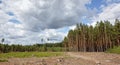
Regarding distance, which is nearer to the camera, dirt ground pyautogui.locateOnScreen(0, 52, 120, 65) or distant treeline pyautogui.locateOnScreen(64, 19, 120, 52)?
dirt ground pyautogui.locateOnScreen(0, 52, 120, 65)

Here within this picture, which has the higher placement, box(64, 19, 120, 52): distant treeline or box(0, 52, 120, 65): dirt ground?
box(64, 19, 120, 52): distant treeline

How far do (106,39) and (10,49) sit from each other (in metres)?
90.4

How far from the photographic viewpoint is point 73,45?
448 feet

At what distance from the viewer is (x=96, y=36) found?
11038 cm

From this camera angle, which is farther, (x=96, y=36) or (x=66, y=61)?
(x=96, y=36)

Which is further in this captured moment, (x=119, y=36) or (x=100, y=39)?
(x=100, y=39)

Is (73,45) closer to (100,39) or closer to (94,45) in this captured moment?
(94,45)

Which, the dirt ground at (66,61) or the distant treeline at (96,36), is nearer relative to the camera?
the dirt ground at (66,61)

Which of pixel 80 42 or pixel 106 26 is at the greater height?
pixel 106 26

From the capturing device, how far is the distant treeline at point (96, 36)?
335 ft

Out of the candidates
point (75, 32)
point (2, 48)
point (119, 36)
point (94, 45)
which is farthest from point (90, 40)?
point (2, 48)

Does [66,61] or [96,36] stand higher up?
[96,36]

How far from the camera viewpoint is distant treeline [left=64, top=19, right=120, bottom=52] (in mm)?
102062

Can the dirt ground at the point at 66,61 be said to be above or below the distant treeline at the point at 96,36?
below
